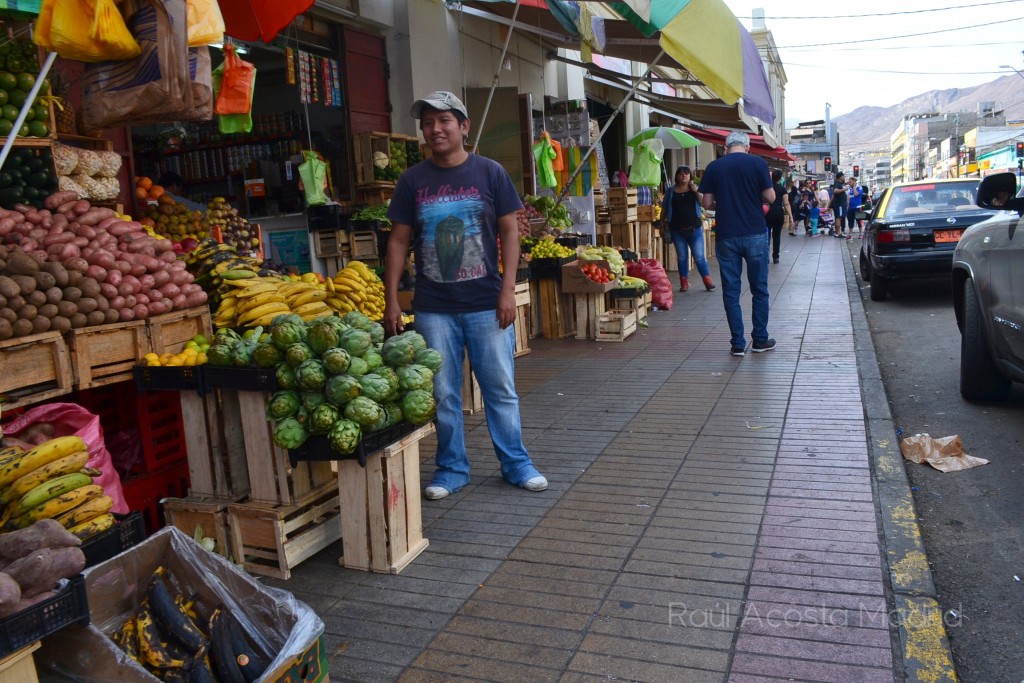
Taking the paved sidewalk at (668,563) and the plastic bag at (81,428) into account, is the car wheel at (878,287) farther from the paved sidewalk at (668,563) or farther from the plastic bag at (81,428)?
the plastic bag at (81,428)

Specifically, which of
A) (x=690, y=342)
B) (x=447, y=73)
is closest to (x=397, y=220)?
(x=690, y=342)

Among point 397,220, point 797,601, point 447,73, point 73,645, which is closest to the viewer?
point 73,645

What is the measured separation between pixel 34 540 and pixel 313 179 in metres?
6.38

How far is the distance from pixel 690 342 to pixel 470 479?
195 inches

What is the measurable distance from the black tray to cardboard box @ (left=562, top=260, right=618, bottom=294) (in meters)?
5.93

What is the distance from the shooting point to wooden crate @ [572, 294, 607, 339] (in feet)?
32.1

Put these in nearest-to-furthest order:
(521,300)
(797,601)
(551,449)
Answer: (797,601), (551,449), (521,300)

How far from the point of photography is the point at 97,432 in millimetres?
3873

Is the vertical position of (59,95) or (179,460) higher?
(59,95)

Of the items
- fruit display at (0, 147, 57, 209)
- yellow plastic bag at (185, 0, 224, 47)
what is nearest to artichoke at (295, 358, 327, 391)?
yellow plastic bag at (185, 0, 224, 47)

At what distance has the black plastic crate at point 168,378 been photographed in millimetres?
3957

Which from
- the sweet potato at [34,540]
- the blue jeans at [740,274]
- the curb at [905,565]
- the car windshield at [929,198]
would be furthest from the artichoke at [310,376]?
the car windshield at [929,198]

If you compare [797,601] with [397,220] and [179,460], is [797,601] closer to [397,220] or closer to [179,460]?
[397,220]

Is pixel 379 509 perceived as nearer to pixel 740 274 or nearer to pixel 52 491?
pixel 52 491
